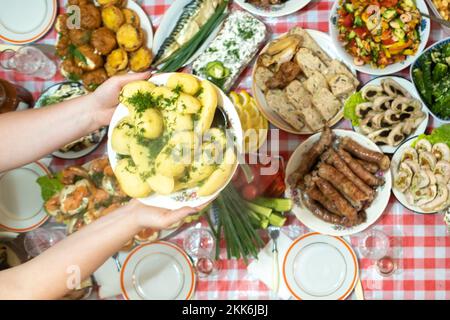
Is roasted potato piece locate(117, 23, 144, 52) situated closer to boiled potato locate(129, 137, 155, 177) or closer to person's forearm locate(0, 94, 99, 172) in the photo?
person's forearm locate(0, 94, 99, 172)

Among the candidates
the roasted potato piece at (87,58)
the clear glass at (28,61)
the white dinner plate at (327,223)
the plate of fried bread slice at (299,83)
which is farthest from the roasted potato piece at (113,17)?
the white dinner plate at (327,223)

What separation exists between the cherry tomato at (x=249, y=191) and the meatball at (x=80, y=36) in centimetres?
102

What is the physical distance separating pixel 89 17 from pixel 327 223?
1469 millimetres

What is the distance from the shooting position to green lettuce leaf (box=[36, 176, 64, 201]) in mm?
2381

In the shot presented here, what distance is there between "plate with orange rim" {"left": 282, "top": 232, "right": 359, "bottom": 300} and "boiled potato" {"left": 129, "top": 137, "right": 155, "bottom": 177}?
3.33 feet

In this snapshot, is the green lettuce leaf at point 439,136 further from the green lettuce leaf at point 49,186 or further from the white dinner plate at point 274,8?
the green lettuce leaf at point 49,186

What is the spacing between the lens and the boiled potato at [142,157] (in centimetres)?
156

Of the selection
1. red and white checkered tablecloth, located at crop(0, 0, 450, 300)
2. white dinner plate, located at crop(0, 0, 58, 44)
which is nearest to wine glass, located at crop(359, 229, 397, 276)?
red and white checkered tablecloth, located at crop(0, 0, 450, 300)

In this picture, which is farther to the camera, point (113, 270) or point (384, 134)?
point (113, 270)

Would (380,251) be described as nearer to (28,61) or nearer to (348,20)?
(348,20)

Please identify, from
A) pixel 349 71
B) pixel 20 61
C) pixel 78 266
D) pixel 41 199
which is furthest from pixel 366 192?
pixel 20 61

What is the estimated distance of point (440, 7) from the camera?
7.29ft

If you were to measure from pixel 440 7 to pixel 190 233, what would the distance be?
156 cm
